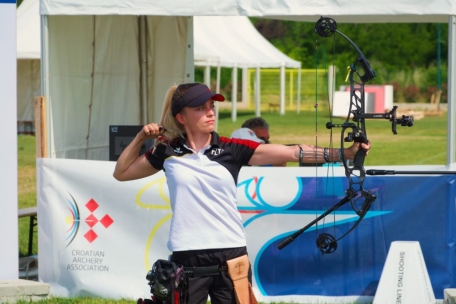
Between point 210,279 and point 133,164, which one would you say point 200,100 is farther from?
point 210,279

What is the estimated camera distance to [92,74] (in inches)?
345

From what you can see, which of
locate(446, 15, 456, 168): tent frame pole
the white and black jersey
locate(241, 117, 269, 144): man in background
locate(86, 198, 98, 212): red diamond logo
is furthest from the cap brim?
locate(241, 117, 269, 144): man in background

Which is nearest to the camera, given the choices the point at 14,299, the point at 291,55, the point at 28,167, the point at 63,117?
the point at 14,299

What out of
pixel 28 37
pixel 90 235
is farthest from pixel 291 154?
pixel 28 37

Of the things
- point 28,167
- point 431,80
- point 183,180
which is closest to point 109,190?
point 183,180

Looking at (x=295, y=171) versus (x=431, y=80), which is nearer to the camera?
(x=295, y=171)

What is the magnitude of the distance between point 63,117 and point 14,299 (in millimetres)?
1858

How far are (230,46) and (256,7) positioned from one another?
56.4 feet

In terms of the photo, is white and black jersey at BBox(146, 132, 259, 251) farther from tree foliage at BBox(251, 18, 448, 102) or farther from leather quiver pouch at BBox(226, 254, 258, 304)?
tree foliage at BBox(251, 18, 448, 102)

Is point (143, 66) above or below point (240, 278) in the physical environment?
above

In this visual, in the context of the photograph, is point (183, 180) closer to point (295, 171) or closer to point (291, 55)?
point (295, 171)

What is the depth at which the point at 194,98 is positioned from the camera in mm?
4395

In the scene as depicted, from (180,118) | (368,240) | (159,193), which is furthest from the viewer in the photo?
(159,193)

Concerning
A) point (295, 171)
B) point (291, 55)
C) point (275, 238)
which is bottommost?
point (275, 238)
